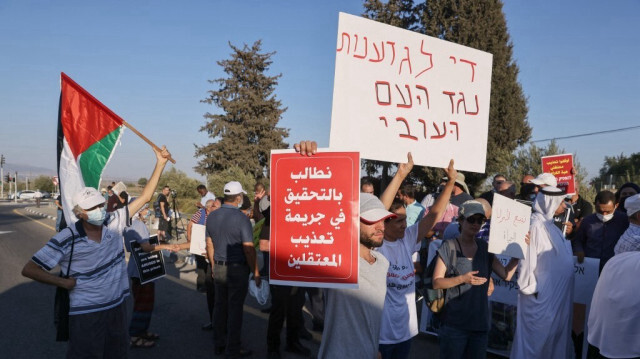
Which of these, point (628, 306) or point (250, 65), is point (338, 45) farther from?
point (250, 65)

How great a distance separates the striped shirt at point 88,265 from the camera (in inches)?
127

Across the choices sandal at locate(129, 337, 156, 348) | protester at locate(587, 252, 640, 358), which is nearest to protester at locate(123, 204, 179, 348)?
sandal at locate(129, 337, 156, 348)

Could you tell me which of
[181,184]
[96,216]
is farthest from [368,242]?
[181,184]

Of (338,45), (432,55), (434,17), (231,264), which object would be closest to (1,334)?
(231,264)

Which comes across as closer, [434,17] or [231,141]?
[434,17]

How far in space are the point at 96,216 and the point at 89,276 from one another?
0.46 meters

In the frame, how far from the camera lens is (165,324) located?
6.31 metres

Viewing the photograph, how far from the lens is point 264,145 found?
40688 millimetres

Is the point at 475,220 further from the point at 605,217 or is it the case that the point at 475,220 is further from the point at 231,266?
the point at 605,217

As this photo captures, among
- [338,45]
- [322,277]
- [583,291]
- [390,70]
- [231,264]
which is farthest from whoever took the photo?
[231,264]

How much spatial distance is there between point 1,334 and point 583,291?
733 centimetres

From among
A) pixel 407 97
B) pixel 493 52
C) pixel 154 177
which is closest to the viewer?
pixel 407 97

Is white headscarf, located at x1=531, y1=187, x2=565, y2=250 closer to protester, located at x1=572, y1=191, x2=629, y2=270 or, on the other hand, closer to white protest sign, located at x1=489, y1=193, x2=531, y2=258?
white protest sign, located at x1=489, y1=193, x2=531, y2=258

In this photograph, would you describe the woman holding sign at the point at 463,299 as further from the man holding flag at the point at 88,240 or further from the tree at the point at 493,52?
the tree at the point at 493,52
